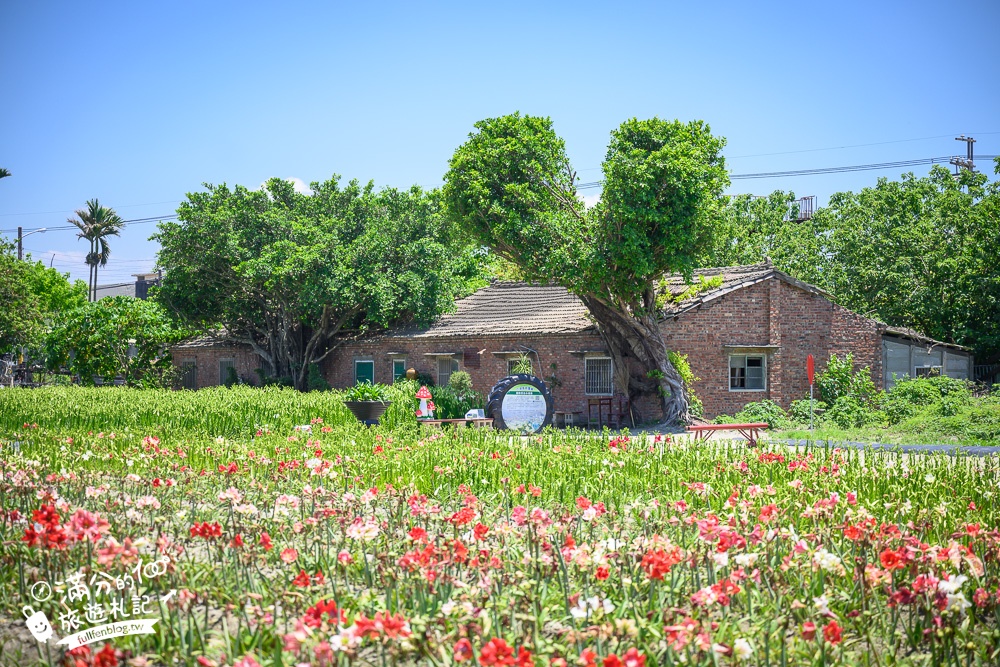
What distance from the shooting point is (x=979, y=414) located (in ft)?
67.6

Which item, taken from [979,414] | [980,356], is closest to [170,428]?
[979,414]

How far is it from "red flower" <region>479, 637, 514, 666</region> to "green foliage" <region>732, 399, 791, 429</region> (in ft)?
70.4

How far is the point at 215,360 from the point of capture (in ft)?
130

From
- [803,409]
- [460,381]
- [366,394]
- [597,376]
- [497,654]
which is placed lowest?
[497,654]

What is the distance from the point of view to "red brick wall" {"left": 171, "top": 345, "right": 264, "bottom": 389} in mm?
37656

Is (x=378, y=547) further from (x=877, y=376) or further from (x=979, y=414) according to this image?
(x=877, y=376)

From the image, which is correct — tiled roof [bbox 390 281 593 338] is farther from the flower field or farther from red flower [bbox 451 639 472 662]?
red flower [bbox 451 639 472 662]

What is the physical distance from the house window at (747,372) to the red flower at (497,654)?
2334 cm

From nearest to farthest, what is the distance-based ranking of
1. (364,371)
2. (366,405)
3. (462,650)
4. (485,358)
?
(462,650) < (366,405) < (485,358) < (364,371)

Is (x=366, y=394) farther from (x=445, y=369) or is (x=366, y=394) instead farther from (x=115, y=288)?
(x=115, y=288)

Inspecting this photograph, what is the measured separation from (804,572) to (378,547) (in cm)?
281

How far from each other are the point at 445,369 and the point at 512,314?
2802mm

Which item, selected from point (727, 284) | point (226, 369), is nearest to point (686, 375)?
point (727, 284)

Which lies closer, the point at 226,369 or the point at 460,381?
the point at 460,381
